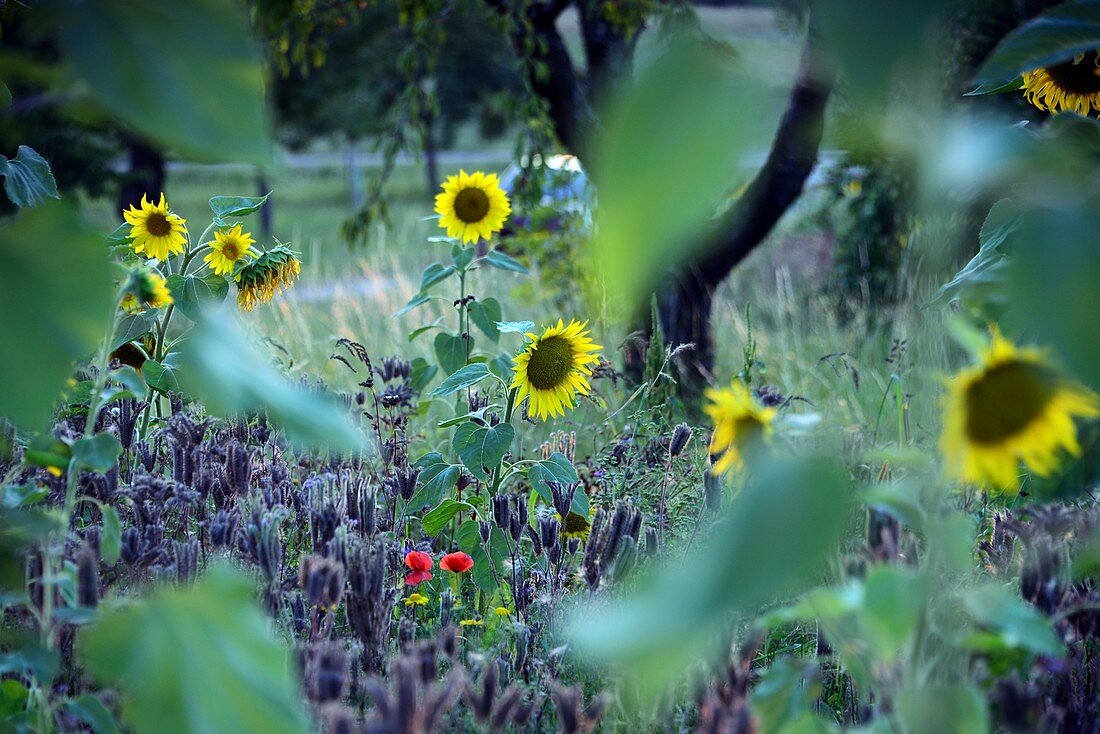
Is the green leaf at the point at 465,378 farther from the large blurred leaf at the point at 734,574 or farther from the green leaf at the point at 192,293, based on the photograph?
the large blurred leaf at the point at 734,574

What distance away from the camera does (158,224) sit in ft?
7.88

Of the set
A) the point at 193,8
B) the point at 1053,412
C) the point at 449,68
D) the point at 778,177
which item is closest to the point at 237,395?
the point at 193,8

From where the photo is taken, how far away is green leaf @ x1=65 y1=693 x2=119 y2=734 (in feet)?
3.18

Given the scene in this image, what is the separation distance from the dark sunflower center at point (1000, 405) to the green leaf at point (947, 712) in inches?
8.3

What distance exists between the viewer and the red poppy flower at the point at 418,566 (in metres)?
1.71

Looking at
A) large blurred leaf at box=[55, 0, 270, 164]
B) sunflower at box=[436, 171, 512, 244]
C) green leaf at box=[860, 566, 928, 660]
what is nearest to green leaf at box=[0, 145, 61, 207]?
large blurred leaf at box=[55, 0, 270, 164]

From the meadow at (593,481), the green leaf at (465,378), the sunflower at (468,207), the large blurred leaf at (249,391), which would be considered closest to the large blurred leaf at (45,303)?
the meadow at (593,481)

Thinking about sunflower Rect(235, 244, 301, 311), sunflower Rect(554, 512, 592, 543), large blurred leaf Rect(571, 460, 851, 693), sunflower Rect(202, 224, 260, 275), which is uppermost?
sunflower Rect(202, 224, 260, 275)

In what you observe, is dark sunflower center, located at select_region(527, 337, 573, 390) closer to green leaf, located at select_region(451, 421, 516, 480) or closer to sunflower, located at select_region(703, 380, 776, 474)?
green leaf, located at select_region(451, 421, 516, 480)

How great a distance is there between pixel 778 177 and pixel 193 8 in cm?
365

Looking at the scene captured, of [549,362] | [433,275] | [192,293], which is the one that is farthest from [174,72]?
[433,275]

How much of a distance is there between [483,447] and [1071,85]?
1176mm

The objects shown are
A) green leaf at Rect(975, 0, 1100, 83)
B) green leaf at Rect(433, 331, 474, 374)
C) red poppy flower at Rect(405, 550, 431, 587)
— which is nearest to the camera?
green leaf at Rect(975, 0, 1100, 83)

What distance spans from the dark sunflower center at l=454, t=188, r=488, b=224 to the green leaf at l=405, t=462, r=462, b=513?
1.05 m
